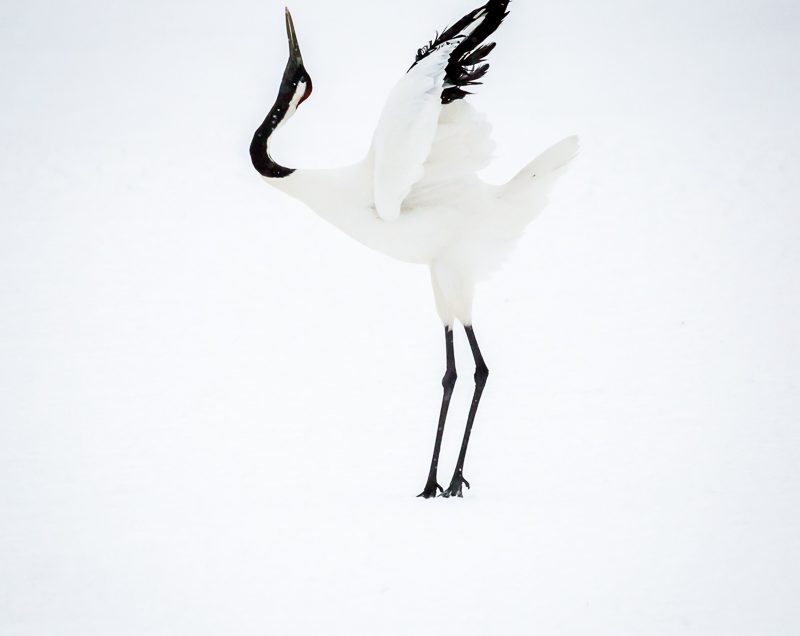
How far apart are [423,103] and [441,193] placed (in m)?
0.58

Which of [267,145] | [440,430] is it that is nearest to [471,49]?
[267,145]

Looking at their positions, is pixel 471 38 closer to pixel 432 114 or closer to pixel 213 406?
pixel 432 114

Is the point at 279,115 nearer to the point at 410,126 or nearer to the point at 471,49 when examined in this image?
the point at 410,126

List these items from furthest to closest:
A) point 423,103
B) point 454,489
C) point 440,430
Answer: point 440,430, point 454,489, point 423,103

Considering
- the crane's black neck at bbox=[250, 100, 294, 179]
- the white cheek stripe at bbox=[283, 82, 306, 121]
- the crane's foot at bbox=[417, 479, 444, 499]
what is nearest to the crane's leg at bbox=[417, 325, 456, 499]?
the crane's foot at bbox=[417, 479, 444, 499]

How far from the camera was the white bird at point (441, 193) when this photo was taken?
11.8ft

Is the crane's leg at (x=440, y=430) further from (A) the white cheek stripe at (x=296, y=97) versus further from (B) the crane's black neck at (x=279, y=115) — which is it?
(A) the white cheek stripe at (x=296, y=97)

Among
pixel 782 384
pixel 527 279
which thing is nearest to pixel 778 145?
pixel 527 279

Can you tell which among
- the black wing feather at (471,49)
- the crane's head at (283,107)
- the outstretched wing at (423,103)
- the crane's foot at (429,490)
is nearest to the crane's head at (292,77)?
the crane's head at (283,107)

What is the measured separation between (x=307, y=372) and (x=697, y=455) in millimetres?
2498

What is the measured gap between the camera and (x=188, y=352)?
225 inches

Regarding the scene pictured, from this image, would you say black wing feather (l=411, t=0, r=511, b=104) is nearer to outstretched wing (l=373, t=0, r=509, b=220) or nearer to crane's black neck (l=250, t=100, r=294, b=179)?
outstretched wing (l=373, t=0, r=509, b=220)

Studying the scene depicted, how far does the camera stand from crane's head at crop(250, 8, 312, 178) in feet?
12.6

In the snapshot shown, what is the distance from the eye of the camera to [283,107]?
3838 millimetres
